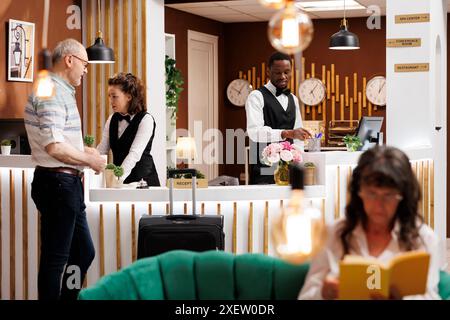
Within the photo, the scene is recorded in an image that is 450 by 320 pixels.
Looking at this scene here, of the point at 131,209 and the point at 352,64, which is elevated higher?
the point at 352,64

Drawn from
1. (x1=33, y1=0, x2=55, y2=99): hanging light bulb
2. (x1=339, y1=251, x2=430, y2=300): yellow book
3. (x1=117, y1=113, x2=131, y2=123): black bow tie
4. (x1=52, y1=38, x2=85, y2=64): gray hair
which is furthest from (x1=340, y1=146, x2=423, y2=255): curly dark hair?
(x1=117, y1=113, x2=131, y2=123): black bow tie

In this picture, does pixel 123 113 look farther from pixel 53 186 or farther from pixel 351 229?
pixel 351 229

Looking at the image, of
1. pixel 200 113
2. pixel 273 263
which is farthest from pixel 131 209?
pixel 200 113

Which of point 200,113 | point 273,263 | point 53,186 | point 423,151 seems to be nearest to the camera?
point 273,263

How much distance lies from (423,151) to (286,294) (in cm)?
437

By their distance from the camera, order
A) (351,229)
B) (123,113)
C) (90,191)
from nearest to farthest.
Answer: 1. (351,229)
2. (90,191)
3. (123,113)

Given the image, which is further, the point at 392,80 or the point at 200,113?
the point at 200,113

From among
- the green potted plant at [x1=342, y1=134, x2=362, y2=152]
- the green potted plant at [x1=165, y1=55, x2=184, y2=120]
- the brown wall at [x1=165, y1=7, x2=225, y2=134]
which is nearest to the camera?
the green potted plant at [x1=342, y1=134, x2=362, y2=152]

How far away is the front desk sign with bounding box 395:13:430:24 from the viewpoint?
6.95m

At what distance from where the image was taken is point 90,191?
205 inches

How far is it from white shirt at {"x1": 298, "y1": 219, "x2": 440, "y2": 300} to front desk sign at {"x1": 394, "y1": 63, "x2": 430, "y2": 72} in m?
4.55

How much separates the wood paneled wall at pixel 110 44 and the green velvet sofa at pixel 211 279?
5.14 m

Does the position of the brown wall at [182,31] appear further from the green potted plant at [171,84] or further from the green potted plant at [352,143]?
the green potted plant at [352,143]

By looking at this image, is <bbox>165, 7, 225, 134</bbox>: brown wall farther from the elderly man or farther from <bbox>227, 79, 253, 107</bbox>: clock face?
the elderly man
